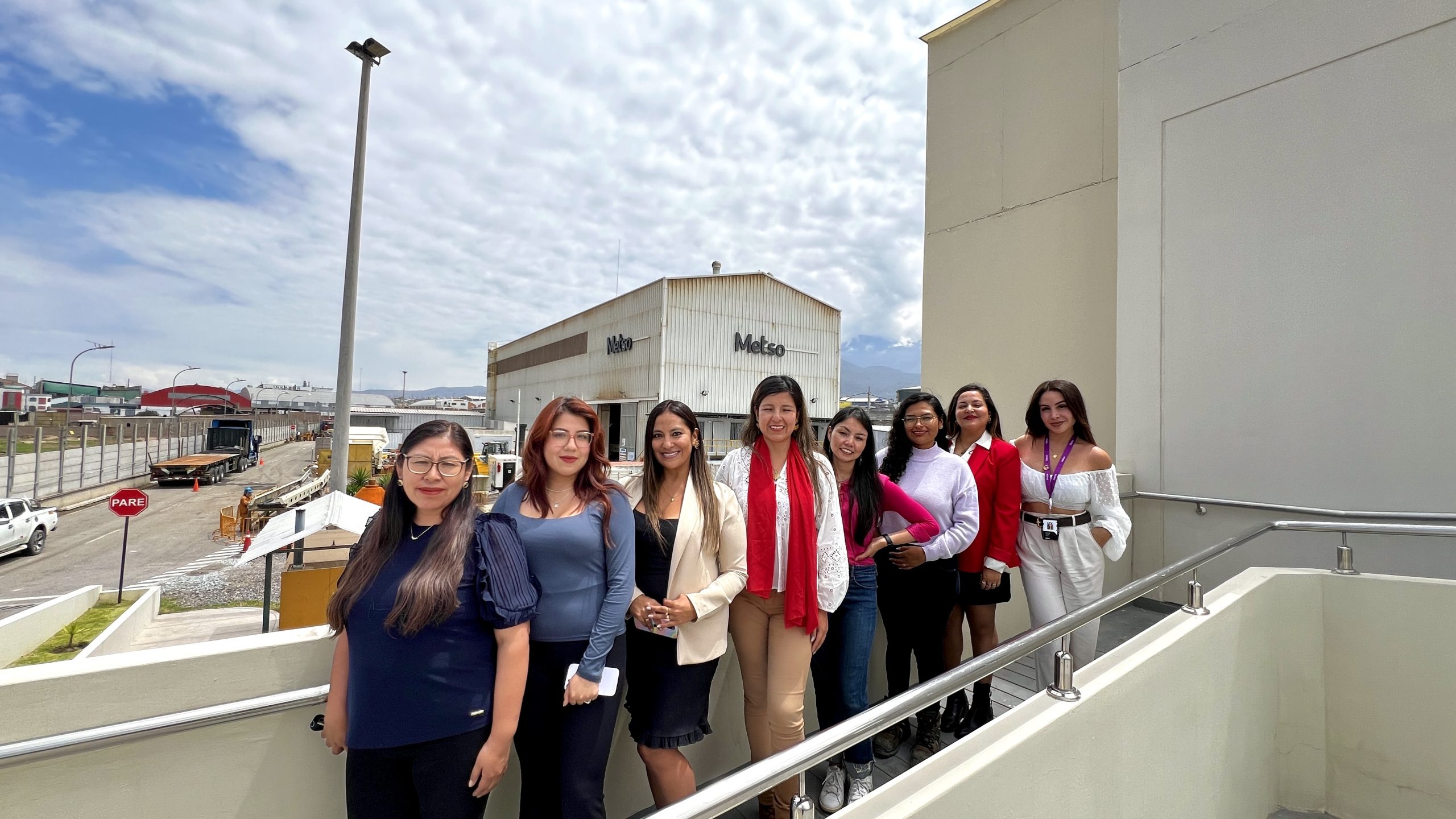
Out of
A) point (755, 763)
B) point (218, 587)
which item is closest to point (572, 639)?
point (755, 763)

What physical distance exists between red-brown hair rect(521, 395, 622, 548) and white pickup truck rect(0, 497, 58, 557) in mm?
19900

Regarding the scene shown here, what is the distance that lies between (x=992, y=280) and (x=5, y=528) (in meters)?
21.2

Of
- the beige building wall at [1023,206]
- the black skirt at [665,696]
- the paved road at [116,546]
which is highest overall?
the beige building wall at [1023,206]

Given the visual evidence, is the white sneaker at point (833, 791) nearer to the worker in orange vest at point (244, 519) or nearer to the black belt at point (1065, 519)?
the black belt at point (1065, 519)

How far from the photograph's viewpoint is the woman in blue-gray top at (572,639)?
1.82 metres

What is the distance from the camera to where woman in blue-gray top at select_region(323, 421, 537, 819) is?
1.56 m

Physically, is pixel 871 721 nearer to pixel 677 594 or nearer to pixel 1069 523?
pixel 677 594

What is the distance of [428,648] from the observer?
5.21ft

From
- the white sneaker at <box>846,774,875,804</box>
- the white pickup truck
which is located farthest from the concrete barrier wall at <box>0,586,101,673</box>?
the white sneaker at <box>846,774,875,804</box>

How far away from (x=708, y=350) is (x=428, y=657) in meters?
27.1

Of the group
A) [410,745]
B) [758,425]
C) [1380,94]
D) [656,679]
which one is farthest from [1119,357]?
[410,745]

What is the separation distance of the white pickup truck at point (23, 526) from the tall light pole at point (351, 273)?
12.5m

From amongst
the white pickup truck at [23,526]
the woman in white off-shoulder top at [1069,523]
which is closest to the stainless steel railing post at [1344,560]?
the woman in white off-shoulder top at [1069,523]

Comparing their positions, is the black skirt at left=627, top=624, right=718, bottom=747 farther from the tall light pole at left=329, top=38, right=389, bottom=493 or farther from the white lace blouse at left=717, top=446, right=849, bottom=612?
the tall light pole at left=329, top=38, right=389, bottom=493
